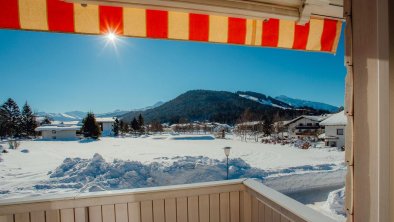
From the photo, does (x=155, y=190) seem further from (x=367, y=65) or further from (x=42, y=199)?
(x=367, y=65)

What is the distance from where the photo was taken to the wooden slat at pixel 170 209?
1.96 metres

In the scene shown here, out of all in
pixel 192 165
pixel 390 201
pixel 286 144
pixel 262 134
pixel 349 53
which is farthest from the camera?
pixel 262 134

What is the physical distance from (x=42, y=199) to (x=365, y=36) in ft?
7.15

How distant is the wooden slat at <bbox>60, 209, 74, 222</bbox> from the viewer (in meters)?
1.78

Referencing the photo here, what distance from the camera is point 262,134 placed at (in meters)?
39.4

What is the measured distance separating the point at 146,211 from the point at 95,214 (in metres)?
0.39

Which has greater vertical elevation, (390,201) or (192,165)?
(390,201)

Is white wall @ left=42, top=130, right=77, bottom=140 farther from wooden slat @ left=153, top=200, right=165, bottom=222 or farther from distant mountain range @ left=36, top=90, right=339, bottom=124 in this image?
wooden slat @ left=153, top=200, right=165, bottom=222

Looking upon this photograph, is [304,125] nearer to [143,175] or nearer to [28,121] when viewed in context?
[143,175]

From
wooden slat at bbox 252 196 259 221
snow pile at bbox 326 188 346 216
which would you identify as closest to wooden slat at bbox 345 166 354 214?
wooden slat at bbox 252 196 259 221

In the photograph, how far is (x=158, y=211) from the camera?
6.38ft

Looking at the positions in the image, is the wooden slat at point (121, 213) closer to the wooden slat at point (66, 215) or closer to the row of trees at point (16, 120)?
the wooden slat at point (66, 215)

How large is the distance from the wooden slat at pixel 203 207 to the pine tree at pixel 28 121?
4755 cm

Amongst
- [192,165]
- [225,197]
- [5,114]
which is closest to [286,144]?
[192,165]
